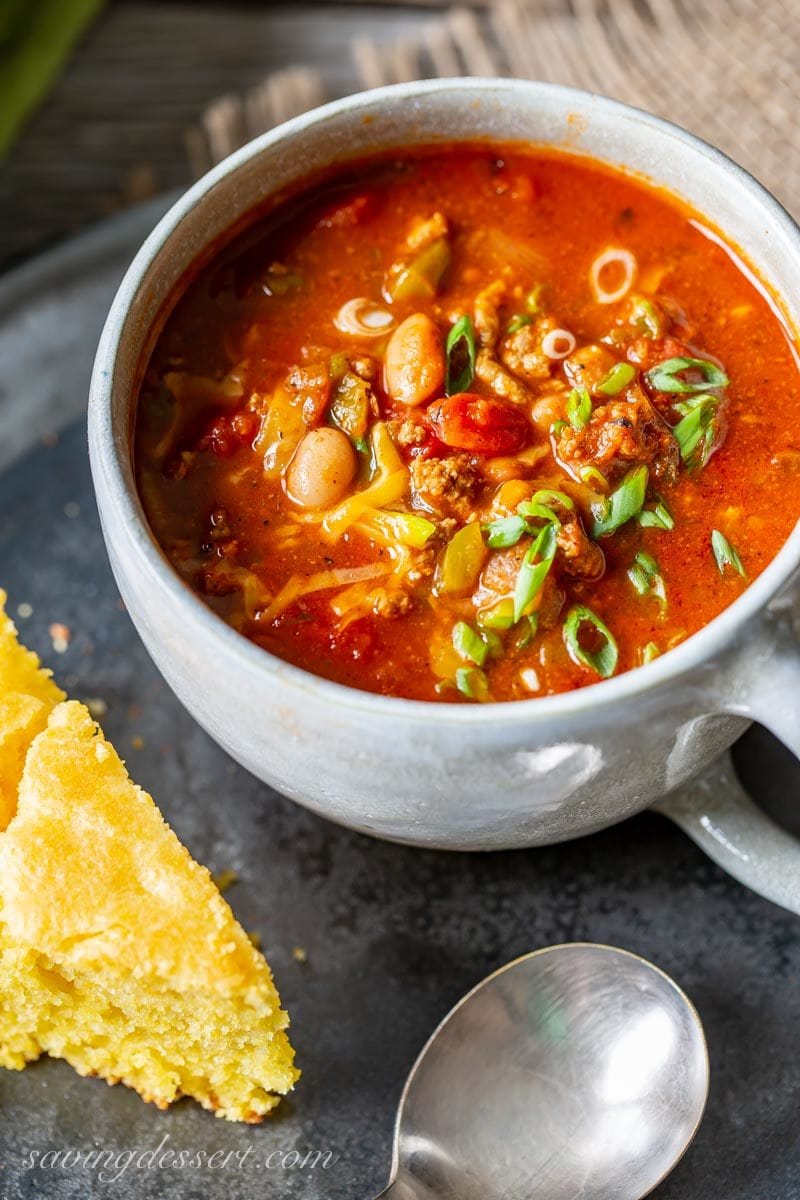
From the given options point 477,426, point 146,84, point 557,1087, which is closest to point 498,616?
point 477,426

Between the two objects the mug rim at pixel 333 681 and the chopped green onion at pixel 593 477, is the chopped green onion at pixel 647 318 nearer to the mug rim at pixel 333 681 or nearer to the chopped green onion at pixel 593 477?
the mug rim at pixel 333 681

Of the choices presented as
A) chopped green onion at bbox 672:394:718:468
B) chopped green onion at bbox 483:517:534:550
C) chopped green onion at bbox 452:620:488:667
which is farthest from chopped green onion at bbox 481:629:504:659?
chopped green onion at bbox 672:394:718:468

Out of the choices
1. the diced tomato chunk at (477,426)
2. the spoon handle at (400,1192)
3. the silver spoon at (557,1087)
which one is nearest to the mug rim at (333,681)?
the diced tomato chunk at (477,426)

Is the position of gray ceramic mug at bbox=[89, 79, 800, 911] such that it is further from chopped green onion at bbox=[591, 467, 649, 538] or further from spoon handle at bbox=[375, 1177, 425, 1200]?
spoon handle at bbox=[375, 1177, 425, 1200]

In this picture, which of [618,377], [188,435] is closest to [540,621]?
[618,377]

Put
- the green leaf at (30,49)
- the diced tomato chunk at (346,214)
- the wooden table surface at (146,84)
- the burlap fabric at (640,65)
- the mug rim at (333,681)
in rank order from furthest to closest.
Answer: the wooden table surface at (146,84) → the green leaf at (30,49) → the burlap fabric at (640,65) → the diced tomato chunk at (346,214) → the mug rim at (333,681)

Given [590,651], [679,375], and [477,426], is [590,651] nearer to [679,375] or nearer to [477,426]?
[477,426]
